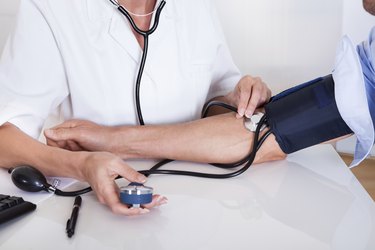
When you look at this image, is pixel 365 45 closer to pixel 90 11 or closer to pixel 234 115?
pixel 234 115

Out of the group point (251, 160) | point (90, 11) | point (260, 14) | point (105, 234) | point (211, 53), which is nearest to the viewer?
point (105, 234)

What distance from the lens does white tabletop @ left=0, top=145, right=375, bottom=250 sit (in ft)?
2.13

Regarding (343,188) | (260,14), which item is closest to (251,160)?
(343,188)

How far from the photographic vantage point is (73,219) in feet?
2.32

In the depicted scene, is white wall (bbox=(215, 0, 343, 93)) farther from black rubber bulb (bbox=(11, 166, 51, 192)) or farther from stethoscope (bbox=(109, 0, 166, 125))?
black rubber bulb (bbox=(11, 166, 51, 192))

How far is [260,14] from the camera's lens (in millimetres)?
1613

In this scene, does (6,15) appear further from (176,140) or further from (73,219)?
(73,219)

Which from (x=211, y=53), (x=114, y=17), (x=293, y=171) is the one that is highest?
(x=114, y=17)

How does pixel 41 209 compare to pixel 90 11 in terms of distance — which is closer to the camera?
pixel 41 209

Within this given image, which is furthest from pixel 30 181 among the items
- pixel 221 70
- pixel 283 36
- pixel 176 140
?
pixel 283 36

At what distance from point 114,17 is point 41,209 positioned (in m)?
0.52

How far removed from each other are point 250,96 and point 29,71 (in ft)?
1.64

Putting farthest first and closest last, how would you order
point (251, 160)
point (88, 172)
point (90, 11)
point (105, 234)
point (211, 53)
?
point (211, 53), point (90, 11), point (251, 160), point (88, 172), point (105, 234)

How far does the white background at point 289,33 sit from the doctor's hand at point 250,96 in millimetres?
565
